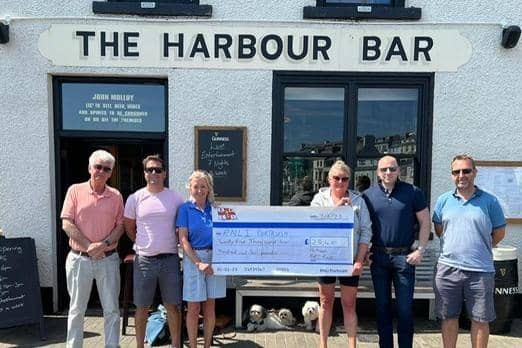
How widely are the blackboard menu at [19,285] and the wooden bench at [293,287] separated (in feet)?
6.72

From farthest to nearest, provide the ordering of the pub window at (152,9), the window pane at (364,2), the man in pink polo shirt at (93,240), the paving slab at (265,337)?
the window pane at (364,2) → the pub window at (152,9) → the paving slab at (265,337) → the man in pink polo shirt at (93,240)

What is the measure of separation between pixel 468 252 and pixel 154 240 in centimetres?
258

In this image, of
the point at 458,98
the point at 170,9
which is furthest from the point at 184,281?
the point at 458,98

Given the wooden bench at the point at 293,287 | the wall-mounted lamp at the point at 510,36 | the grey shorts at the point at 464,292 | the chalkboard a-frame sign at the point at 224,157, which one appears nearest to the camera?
the grey shorts at the point at 464,292

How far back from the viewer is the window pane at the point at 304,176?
5113 millimetres

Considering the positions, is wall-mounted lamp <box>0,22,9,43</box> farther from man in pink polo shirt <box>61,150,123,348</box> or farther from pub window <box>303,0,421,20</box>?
pub window <box>303,0,421,20</box>

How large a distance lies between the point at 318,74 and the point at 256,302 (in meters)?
2.73

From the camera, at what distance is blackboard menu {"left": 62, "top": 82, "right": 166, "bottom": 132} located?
5121 mm

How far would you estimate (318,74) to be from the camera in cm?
500

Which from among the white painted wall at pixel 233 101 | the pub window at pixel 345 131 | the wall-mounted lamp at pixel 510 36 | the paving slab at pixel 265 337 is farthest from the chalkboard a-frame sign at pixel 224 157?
the wall-mounted lamp at pixel 510 36

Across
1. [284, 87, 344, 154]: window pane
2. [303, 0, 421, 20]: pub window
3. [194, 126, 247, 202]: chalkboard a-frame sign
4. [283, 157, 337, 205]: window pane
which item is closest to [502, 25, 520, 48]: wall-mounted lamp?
[303, 0, 421, 20]: pub window

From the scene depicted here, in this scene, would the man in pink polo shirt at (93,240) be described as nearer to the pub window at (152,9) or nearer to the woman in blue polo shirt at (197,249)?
the woman in blue polo shirt at (197,249)

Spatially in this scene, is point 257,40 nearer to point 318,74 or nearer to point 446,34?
point 318,74

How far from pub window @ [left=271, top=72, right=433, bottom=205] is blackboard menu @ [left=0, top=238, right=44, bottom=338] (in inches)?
107
